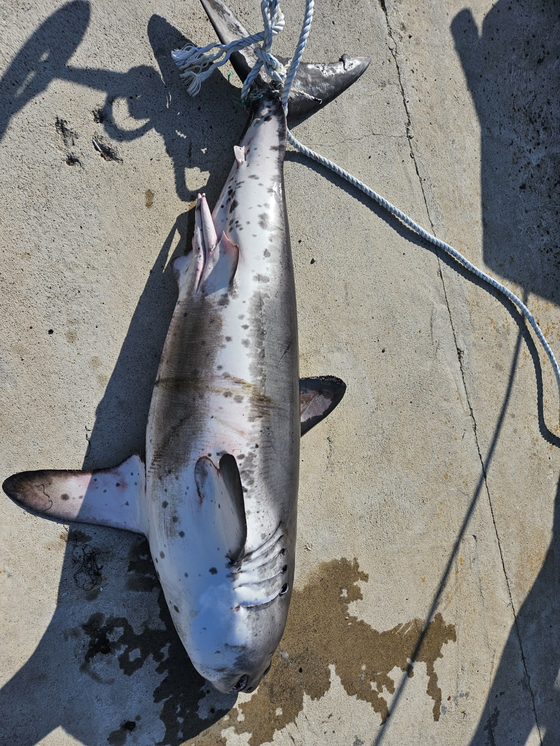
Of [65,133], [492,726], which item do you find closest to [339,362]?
[65,133]

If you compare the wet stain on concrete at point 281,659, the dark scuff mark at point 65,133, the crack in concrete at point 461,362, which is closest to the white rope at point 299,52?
the crack in concrete at point 461,362

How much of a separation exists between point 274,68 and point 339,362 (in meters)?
1.78

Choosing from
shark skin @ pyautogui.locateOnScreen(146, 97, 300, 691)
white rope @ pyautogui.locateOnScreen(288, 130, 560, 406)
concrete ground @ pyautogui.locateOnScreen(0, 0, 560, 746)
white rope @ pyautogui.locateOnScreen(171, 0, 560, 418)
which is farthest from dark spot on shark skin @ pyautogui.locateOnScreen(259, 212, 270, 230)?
white rope @ pyautogui.locateOnScreen(288, 130, 560, 406)

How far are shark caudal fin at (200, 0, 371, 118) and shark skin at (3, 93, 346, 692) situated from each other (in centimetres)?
71

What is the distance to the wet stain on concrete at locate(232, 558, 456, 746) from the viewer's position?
2883 mm

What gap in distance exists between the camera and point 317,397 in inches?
115

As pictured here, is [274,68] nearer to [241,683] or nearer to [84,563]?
[84,563]

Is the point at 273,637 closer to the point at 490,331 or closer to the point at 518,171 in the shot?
the point at 490,331

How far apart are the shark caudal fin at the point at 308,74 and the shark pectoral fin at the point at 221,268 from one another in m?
1.16

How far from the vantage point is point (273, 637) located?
7.63 feet

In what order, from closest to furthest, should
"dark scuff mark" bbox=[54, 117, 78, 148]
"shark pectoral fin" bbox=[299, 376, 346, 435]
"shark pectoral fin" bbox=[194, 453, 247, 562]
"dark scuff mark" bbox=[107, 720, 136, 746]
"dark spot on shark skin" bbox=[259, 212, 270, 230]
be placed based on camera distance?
"shark pectoral fin" bbox=[194, 453, 247, 562] < "dark spot on shark skin" bbox=[259, 212, 270, 230] < "dark scuff mark" bbox=[107, 720, 136, 746] < "dark scuff mark" bbox=[54, 117, 78, 148] < "shark pectoral fin" bbox=[299, 376, 346, 435]

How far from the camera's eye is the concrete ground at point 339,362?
105 inches

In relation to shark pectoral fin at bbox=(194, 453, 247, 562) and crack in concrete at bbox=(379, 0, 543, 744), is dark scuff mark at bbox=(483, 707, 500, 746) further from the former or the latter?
shark pectoral fin at bbox=(194, 453, 247, 562)

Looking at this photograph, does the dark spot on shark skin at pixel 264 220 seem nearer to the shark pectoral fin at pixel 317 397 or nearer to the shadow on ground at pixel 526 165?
the shark pectoral fin at pixel 317 397
